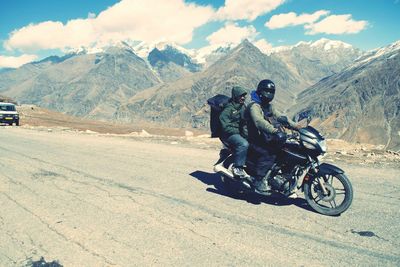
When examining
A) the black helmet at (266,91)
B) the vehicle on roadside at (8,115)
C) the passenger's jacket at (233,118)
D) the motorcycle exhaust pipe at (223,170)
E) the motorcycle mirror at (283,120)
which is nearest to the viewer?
the motorcycle mirror at (283,120)

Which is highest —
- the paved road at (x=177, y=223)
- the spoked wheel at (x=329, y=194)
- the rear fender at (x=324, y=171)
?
the rear fender at (x=324, y=171)

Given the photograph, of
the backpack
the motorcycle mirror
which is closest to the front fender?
the motorcycle mirror

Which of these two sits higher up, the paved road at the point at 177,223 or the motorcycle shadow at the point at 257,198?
the motorcycle shadow at the point at 257,198

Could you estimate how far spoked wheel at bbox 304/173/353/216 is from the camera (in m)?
6.16

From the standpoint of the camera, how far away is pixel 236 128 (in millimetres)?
7391

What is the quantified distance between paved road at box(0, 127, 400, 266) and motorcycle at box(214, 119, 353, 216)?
0.25 meters

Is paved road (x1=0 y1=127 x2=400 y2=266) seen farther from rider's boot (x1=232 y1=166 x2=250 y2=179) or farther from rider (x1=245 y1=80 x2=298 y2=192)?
rider (x1=245 y1=80 x2=298 y2=192)

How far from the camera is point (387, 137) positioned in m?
191

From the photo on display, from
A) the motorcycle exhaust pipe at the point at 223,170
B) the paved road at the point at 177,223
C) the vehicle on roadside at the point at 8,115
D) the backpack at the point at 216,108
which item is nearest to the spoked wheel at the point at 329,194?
the paved road at the point at 177,223

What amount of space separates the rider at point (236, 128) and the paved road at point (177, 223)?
2.27 feet

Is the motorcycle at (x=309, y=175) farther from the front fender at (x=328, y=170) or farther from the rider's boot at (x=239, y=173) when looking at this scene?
the rider's boot at (x=239, y=173)

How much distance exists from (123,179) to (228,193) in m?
2.68

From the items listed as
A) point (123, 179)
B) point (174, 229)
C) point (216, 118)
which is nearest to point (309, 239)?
point (174, 229)

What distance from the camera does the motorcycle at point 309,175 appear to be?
6215 mm
